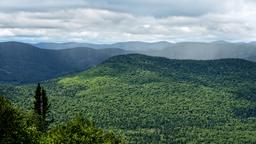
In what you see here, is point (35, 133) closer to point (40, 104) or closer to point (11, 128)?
point (11, 128)

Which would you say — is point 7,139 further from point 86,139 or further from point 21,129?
point 86,139

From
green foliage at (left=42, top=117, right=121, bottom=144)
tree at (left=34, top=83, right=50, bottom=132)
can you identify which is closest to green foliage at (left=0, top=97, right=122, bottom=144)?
green foliage at (left=42, top=117, right=121, bottom=144)

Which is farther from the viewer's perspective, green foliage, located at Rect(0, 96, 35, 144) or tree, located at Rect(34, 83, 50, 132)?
tree, located at Rect(34, 83, 50, 132)

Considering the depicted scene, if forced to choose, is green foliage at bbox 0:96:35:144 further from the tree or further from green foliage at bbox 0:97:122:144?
the tree

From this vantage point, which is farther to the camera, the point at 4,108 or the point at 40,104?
the point at 40,104

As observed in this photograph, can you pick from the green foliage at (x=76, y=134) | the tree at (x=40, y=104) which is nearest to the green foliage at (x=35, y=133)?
the green foliage at (x=76, y=134)

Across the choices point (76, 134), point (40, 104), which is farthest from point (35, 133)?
point (40, 104)

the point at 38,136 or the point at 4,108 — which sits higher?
the point at 4,108

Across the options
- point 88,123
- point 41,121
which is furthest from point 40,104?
point 88,123
